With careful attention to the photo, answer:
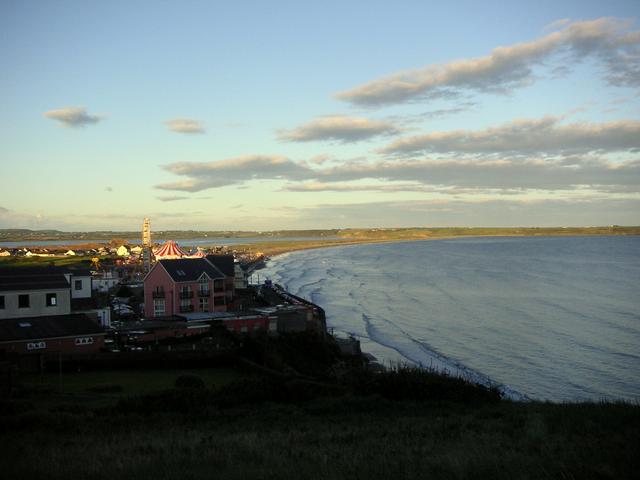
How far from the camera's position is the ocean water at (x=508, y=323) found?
31625mm

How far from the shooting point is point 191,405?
56.1ft

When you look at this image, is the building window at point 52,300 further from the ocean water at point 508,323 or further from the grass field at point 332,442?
the ocean water at point 508,323

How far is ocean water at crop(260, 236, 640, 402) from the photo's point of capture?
31.6 m

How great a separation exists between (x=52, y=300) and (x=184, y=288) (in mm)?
13223

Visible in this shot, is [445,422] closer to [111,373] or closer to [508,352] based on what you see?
[111,373]

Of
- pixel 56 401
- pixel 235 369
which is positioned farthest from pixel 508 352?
pixel 56 401

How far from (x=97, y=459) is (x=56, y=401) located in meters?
8.41

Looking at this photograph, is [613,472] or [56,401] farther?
[56,401]

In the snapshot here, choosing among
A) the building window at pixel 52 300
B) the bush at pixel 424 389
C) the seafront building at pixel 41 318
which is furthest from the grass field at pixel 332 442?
the building window at pixel 52 300

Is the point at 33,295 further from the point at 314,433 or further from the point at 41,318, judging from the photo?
the point at 314,433

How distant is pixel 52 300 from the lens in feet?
106

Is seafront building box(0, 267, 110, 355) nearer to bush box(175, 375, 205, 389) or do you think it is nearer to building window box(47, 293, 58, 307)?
building window box(47, 293, 58, 307)

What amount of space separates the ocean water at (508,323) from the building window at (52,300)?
19.3m

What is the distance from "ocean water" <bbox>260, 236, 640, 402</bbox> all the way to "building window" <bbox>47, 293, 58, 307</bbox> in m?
19.3
